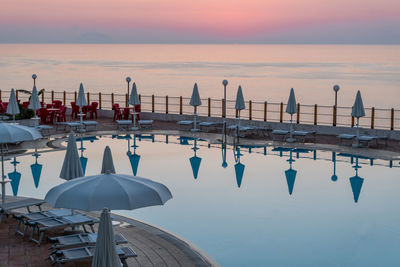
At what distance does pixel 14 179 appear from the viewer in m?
16.9

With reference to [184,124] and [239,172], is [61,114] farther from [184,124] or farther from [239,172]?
[239,172]

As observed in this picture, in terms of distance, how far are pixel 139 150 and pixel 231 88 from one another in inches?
2234

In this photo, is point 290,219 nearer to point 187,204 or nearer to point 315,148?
point 187,204

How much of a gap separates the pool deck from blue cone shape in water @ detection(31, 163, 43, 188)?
16.3 ft

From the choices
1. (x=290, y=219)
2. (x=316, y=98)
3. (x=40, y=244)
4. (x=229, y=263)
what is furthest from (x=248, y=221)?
(x=316, y=98)

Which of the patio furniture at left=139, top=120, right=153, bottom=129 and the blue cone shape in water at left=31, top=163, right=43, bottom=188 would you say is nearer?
the blue cone shape in water at left=31, top=163, right=43, bottom=188

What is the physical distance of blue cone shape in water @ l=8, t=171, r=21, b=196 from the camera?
52.0 ft

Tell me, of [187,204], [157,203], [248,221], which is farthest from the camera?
[187,204]

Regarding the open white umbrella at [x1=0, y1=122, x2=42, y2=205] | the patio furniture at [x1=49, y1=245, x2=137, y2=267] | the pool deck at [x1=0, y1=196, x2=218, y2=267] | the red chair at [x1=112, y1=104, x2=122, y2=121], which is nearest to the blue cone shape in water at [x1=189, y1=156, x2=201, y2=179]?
the open white umbrella at [x1=0, y1=122, x2=42, y2=205]

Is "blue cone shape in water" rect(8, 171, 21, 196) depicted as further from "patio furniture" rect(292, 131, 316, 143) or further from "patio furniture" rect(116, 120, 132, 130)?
"patio furniture" rect(292, 131, 316, 143)

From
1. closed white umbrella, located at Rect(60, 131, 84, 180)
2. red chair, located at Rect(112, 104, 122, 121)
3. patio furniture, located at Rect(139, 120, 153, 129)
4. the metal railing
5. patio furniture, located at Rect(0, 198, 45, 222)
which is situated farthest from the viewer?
red chair, located at Rect(112, 104, 122, 121)

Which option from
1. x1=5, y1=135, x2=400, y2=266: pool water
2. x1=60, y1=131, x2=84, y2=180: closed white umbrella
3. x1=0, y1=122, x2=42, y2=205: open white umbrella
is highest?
x1=0, y1=122, x2=42, y2=205: open white umbrella

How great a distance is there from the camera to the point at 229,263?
10648mm

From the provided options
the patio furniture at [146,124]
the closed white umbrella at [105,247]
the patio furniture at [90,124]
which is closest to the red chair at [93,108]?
the patio furniture at [90,124]
